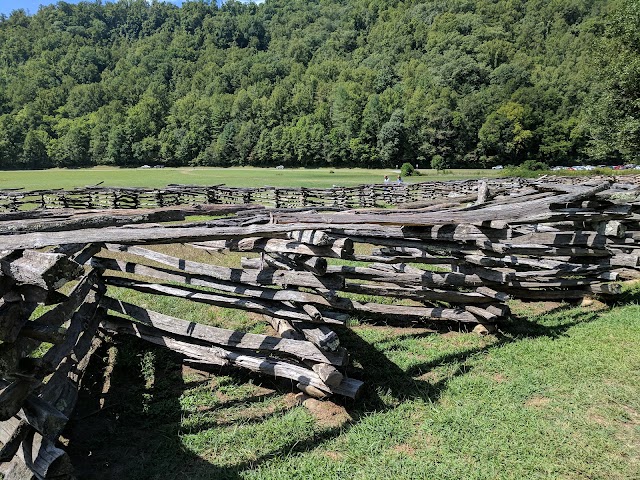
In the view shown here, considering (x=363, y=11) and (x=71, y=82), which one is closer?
(x=71, y=82)

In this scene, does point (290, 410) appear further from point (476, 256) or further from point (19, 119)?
point (19, 119)

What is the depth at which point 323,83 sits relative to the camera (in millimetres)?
122188

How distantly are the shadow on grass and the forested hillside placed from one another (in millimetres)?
25795

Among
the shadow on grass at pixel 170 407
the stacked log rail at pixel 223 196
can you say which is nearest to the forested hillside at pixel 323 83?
the stacked log rail at pixel 223 196

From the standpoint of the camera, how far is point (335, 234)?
4.84 meters

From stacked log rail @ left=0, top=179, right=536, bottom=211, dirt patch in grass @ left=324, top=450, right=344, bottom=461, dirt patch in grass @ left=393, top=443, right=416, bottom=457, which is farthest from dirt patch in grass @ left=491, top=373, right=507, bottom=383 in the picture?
stacked log rail @ left=0, top=179, right=536, bottom=211

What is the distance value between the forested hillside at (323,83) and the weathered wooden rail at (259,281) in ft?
73.5

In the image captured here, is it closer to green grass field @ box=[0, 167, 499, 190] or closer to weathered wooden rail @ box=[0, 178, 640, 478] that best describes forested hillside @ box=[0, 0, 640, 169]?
green grass field @ box=[0, 167, 499, 190]

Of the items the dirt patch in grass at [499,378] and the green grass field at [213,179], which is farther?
the green grass field at [213,179]

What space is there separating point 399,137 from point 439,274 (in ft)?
251

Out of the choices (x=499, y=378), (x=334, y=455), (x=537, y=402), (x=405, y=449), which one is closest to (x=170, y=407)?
(x=334, y=455)

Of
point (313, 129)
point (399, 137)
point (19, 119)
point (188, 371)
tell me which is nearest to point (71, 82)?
point (19, 119)

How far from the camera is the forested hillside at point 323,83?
242 ft

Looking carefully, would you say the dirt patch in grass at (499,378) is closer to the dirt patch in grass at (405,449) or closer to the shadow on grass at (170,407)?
the shadow on grass at (170,407)
